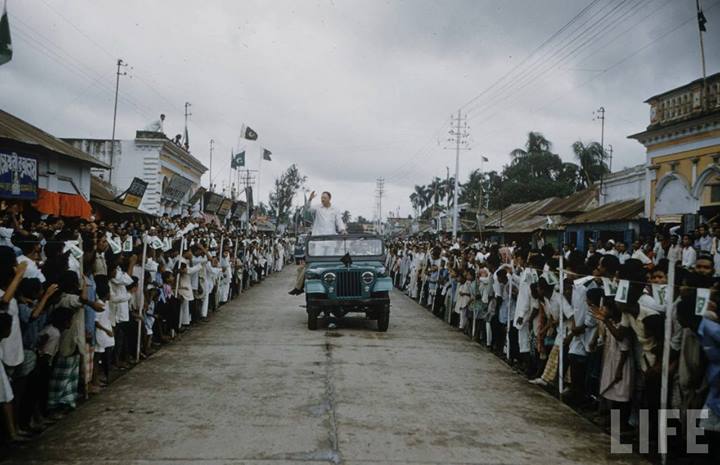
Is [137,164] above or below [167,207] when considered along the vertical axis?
above

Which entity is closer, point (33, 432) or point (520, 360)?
point (33, 432)

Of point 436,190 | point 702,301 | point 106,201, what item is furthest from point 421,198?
point 702,301

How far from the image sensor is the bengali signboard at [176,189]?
33719 mm

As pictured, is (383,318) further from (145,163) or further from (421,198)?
(421,198)

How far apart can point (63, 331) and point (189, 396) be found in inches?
66.0

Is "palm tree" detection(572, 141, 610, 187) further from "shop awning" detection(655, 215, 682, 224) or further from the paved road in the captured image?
the paved road

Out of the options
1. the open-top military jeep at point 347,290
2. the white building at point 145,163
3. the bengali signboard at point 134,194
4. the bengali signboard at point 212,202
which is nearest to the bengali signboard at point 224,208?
the bengali signboard at point 212,202

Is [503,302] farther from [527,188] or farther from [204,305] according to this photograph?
[527,188]

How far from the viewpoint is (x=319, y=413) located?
21.4 ft

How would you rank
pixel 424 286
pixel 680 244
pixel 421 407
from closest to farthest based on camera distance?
pixel 421 407, pixel 680 244, pixel 424 286

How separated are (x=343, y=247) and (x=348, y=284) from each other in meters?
1.63

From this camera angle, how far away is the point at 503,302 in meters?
10.5

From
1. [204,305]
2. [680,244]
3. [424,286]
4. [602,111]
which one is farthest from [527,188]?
[204,305]

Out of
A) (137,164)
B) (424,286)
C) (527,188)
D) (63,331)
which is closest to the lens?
(63,331)
